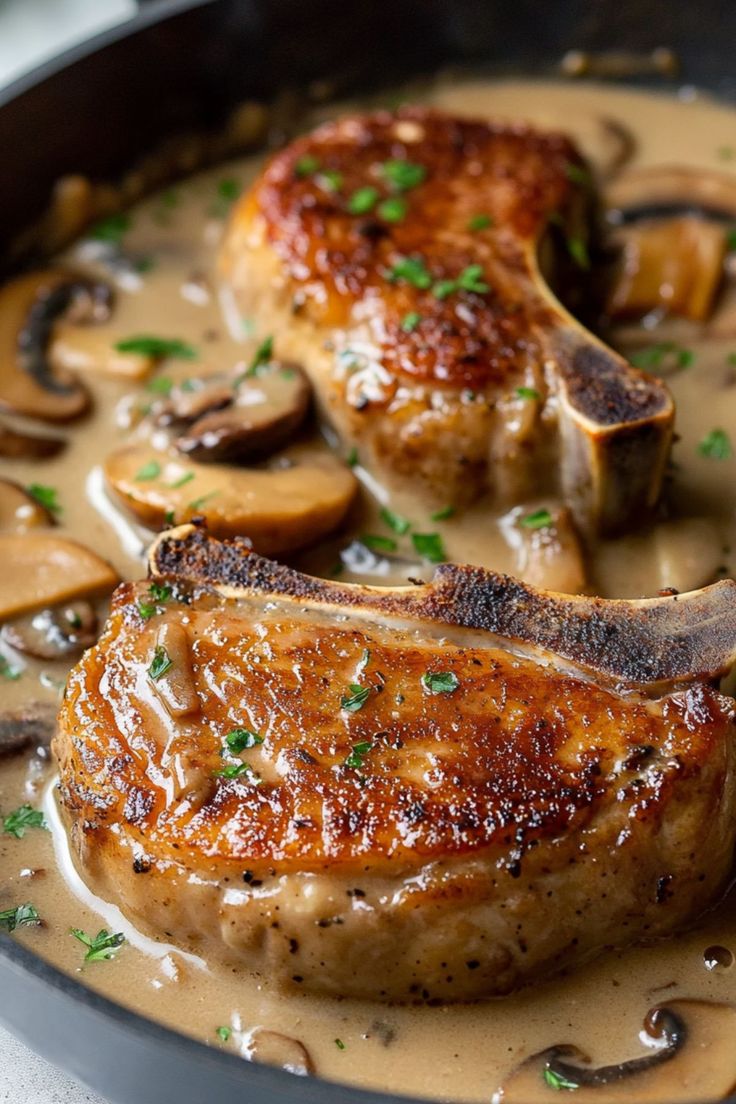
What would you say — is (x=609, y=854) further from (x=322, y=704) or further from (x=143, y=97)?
(x=143, y=97)

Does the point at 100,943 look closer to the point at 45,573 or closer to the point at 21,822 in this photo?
the point at 21,822

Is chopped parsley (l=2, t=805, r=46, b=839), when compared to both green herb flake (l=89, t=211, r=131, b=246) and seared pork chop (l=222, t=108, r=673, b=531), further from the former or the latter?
green herb flake (l=89, t=211, r=131, b=246)

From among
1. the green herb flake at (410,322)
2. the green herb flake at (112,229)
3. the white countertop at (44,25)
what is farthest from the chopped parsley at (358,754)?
the white countertop at (44,25)

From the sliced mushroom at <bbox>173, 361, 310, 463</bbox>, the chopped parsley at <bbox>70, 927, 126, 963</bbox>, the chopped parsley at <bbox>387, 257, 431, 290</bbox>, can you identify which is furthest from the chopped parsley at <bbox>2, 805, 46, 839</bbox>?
the chopped parsley at <bbox>387, 257, 431, 290</bbox>

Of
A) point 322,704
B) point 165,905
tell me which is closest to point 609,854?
point 322,704

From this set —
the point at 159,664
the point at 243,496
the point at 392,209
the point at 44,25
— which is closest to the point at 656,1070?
the point at 159,664

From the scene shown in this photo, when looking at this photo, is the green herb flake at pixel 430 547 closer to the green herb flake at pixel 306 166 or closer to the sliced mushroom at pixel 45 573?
the sliced mushroom at pixel 45 573
